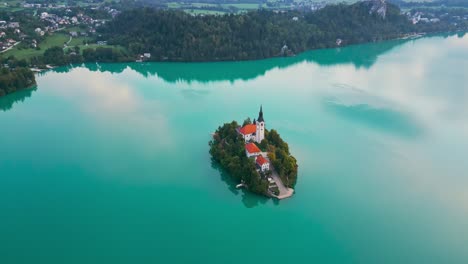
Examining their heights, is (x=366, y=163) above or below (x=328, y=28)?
below

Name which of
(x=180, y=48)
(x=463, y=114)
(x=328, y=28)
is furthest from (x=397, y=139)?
(x=328, y=28)

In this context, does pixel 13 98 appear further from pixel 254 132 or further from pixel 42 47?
pixel 254 132

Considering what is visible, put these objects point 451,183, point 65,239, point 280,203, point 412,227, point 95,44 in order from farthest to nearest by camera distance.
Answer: point 95,44
point 451,183
point 280,203
point 412,227
point 65,239

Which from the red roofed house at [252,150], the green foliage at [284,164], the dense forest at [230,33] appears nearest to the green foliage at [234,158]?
the red roofed house at [252,150]

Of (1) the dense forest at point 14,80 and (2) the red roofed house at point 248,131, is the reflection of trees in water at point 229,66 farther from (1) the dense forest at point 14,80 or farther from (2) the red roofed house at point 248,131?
(2) the red roofed house at point 248,131

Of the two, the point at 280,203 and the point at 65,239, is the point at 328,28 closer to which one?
the point at 280,203

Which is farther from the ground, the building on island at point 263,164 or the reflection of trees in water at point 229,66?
the reflection of trees in water at point 229,66

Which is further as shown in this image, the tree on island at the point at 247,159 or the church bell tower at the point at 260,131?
the church bell tower at the point at 260,131
